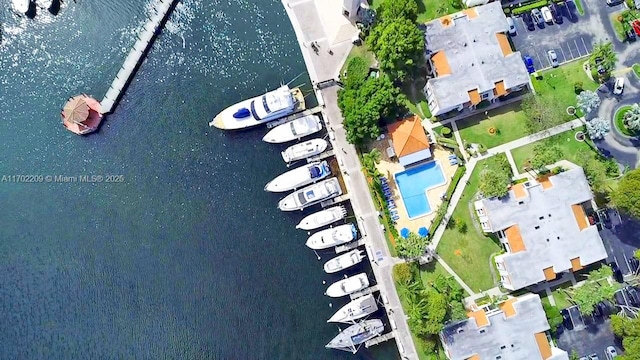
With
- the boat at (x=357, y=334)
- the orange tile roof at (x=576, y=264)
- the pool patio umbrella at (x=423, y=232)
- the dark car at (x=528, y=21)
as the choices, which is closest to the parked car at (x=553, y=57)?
the dark car at (x=528, y=21)

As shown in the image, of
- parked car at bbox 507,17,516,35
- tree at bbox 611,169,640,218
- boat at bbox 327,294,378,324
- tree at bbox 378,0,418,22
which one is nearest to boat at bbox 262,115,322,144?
tree at bbox 378,0,418,22

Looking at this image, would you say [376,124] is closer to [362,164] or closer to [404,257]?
[362,164]

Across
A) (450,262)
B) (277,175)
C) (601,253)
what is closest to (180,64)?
(277,175)

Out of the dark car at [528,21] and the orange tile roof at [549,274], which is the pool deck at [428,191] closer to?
the orange tile roof at [549,274]

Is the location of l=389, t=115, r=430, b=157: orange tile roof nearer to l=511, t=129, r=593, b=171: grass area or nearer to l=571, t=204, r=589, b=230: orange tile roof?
l=511, t=129, r=593, b=171: grass area

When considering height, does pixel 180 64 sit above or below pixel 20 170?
above
